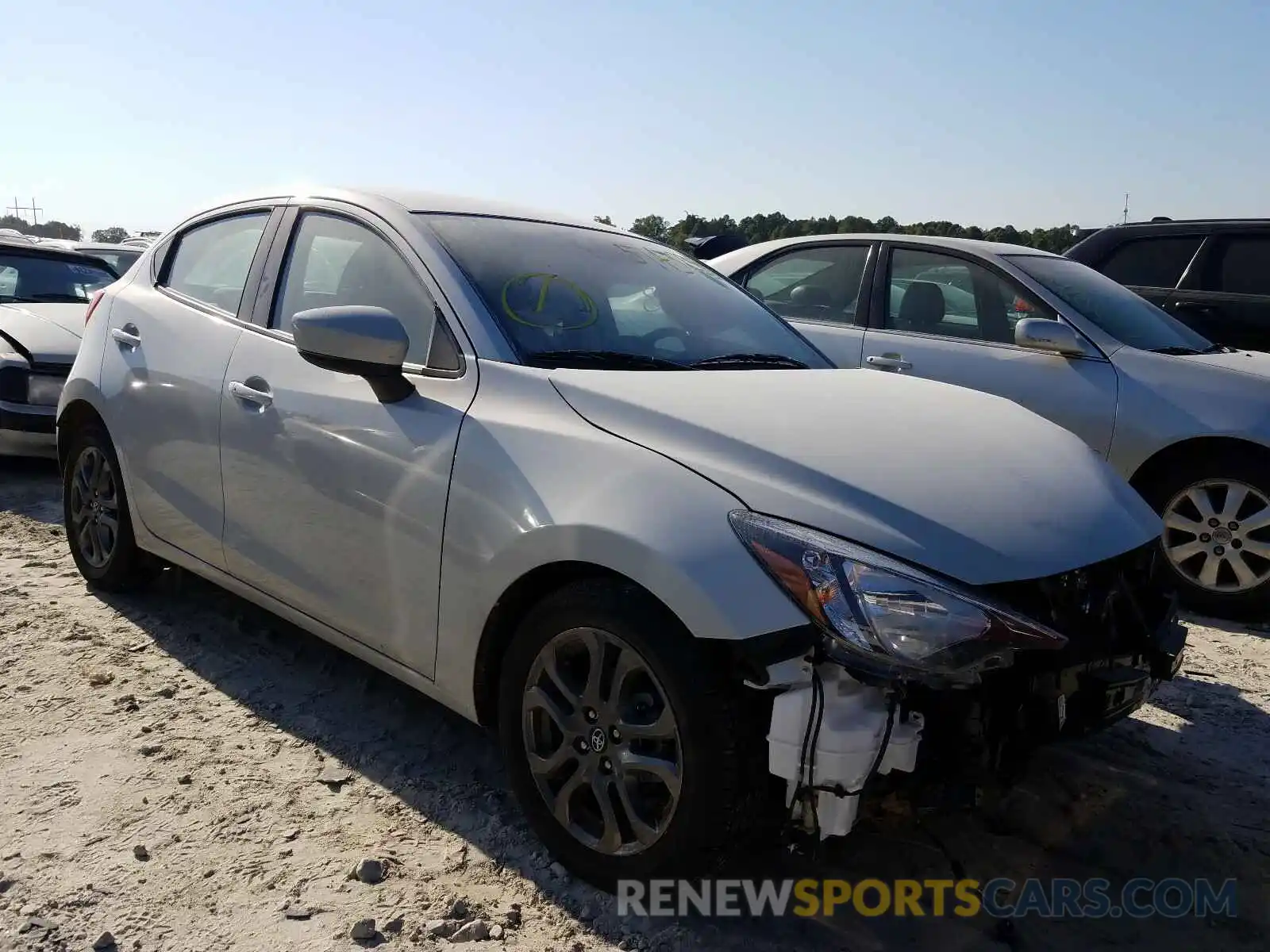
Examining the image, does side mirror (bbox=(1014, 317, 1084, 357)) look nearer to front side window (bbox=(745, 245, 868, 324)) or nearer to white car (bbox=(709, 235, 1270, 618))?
white car (bbox=(709, 235, 1270, 618))

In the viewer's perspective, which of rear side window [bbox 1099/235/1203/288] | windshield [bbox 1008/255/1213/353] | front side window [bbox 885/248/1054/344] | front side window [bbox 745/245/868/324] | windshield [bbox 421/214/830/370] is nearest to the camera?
windshield [bbox 421/214/830/370]

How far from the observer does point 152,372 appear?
3936mm

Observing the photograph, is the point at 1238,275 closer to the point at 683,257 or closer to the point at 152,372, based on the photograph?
the point at 683,257

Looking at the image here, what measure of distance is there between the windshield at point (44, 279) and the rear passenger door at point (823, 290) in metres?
4.78

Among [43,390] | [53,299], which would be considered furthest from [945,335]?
[53,299]

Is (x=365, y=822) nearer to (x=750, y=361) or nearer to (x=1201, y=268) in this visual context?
(x=750, y=361)

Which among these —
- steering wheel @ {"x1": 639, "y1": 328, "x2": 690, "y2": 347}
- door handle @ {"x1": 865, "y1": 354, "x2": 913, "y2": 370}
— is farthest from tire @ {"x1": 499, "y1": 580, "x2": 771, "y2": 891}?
door handle @ {"x1": 865, "y1": 354, "x2": 913, "y2": 370}

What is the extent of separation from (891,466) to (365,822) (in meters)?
1.65

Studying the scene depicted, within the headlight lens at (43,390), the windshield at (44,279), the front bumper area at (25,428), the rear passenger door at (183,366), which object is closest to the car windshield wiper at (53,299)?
the windshield at (44,279)

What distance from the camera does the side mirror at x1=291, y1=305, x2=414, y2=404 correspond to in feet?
9.30

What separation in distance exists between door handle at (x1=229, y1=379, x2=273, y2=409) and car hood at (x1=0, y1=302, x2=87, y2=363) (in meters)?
3.91

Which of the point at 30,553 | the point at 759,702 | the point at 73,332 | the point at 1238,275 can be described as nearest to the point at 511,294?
the point at 759,702

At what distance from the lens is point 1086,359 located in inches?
201

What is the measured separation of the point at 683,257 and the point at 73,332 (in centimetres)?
494
